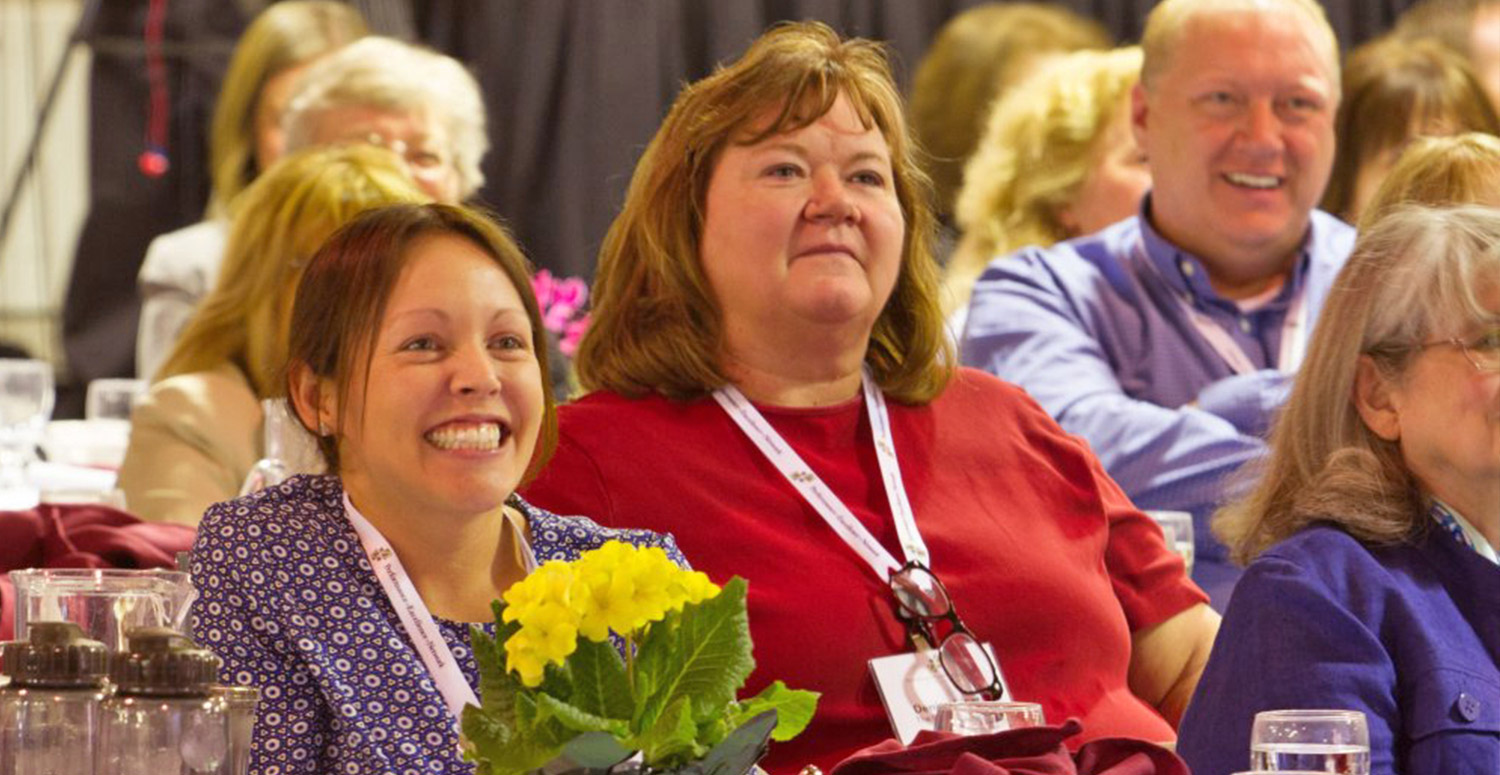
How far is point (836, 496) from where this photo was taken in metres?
2.92

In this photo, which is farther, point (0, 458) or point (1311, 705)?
point (0, 458)

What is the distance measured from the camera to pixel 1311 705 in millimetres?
2398

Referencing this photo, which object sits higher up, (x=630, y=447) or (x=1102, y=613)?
(x=630, y=447)

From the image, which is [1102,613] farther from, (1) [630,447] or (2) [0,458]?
(2) [0,458]

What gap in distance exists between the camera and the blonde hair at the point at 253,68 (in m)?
5.61

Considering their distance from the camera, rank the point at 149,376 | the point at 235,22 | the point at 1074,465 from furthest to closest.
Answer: the point at 235,22
the point at 149,376
the point at 1074,465

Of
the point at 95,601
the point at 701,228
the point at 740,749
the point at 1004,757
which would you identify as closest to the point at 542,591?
the point at 740,749

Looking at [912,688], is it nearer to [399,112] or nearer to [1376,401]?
[1376,401]

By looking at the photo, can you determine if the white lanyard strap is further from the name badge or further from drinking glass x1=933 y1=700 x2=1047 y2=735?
the name badge

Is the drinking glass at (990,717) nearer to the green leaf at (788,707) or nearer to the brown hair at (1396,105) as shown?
the green leaf at (788,707)

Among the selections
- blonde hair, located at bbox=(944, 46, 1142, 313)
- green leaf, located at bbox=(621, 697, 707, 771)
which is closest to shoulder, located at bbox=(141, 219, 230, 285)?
blonde hair, located at bbox=(944, 46, 1142, 313)

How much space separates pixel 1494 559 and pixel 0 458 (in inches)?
89.9

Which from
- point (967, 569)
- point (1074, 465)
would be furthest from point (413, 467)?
point (1074, 465)

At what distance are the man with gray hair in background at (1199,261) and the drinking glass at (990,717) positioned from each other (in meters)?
1.76
